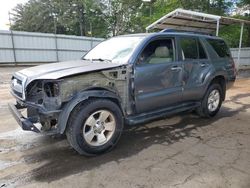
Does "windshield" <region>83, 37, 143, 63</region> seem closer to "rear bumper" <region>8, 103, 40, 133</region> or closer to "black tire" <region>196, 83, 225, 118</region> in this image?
"rear bumper" <region>8, 103, 40, 133</region>

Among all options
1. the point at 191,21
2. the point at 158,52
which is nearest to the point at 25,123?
the point at 158,52

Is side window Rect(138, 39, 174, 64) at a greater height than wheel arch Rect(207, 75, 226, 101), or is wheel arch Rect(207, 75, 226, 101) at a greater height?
side window Rect(138, 39, 174, 64)

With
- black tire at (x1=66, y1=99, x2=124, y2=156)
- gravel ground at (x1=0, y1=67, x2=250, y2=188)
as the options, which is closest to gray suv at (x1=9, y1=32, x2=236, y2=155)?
black tire at (x1=66, y1=99, x2=124, y2=156)

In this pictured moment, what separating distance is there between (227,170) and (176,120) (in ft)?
7.42

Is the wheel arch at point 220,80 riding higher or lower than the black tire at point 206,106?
higher

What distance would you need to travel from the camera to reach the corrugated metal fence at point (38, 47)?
1745 centimetres

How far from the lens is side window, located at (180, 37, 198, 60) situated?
16.5ft

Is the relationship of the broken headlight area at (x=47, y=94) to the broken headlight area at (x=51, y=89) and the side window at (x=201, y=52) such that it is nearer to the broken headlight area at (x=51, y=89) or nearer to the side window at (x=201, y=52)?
the broken headlight area at (x=51, y=89)

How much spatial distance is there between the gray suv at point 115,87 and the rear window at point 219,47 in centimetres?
16

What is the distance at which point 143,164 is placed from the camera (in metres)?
3.56

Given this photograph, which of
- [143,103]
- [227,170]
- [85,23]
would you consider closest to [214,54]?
[143,103]

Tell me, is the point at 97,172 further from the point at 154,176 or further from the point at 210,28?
the point at 210,28

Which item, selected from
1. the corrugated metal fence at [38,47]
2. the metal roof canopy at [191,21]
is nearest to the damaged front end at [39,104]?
the metal roof canopy at [191,21]

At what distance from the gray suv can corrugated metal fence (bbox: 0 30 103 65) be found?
14433mm
